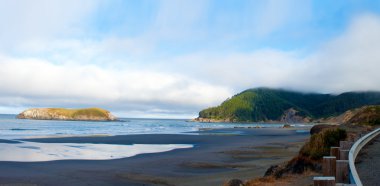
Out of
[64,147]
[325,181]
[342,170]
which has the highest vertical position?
→ [325,181]

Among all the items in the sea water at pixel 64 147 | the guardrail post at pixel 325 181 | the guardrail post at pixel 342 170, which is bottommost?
the sea water at pixel 64 147

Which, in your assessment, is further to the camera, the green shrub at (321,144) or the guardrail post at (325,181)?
the green shrub at (321,144)

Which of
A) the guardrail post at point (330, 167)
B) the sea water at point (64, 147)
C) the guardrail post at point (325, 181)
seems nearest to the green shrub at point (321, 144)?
the guardrail post at point (330, 167)

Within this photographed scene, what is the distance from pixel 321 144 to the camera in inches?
624

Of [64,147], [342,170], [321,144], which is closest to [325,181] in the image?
[342,170]

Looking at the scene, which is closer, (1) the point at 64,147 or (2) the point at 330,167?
(2) the point at 330,167

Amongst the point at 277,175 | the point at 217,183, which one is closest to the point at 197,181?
the point at 217,183

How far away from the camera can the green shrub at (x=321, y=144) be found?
15.3m

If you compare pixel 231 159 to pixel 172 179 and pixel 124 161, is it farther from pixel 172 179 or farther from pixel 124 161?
pixel 172 179

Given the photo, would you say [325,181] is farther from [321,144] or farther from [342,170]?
[321,144]

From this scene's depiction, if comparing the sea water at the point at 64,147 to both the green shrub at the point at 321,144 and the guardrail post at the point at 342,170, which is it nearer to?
the green shrub at the point at 321,144

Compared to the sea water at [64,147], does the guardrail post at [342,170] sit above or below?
above

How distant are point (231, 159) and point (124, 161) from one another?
22.2ft

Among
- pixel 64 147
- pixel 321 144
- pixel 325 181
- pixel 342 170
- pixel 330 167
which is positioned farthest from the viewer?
pixel 64 147
